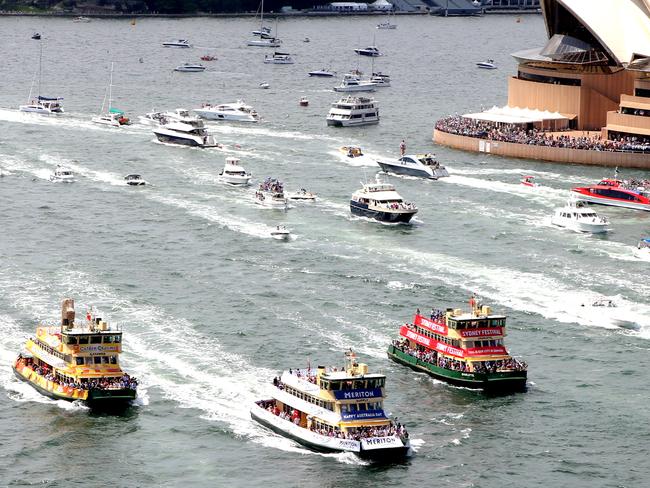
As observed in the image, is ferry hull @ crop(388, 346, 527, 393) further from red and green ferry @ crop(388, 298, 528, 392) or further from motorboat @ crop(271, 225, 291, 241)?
motorboat @ crop(271, 225, 291, 241)

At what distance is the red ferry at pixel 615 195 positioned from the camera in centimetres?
12344

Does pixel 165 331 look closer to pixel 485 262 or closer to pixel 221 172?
pixel 485 262

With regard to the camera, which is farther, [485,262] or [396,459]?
[485,262]

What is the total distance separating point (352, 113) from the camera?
170250 mm

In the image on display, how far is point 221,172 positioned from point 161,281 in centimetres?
3964

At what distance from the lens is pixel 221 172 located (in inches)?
5354

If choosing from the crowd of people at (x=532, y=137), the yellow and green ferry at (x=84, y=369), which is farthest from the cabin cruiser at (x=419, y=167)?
the yellow and green ferry at (x=84, y=369)

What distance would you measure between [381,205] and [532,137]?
40.7m

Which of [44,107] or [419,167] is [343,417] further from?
[44,107]

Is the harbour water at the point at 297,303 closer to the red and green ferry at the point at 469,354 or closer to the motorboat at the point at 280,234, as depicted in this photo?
the motorboat at the point at 280,234

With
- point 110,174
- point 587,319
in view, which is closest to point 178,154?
point 110,174

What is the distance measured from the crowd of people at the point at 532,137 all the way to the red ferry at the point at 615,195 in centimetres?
2090

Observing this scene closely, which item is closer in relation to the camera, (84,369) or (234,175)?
(84,369)

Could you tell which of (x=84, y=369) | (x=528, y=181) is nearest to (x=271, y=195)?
(x=528, y=181)
